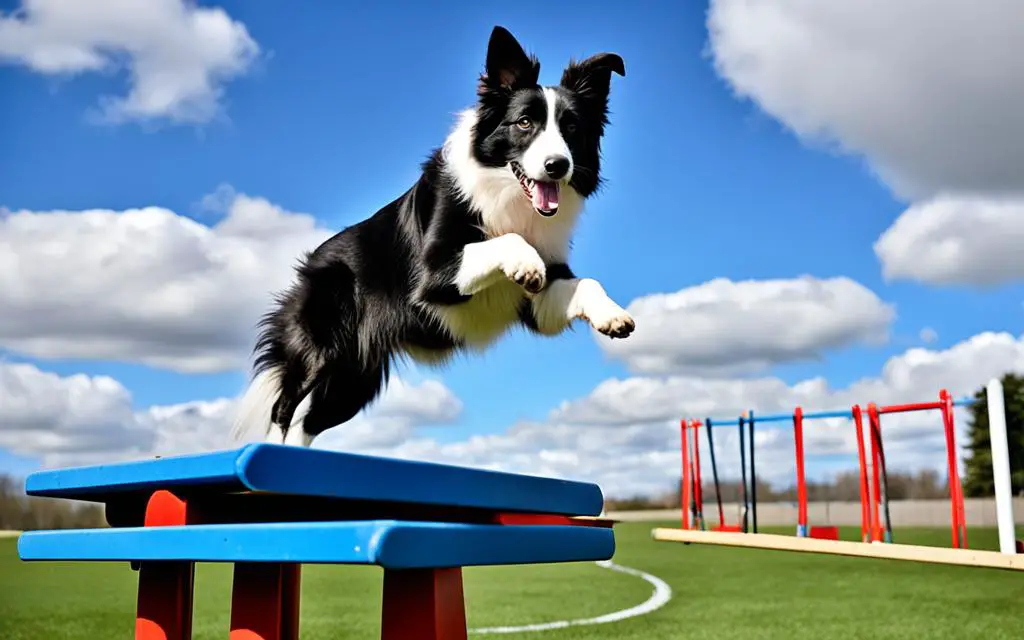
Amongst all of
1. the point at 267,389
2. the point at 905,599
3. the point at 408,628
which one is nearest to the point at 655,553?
the point at 905,599

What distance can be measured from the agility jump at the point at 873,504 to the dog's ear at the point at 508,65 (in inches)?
115

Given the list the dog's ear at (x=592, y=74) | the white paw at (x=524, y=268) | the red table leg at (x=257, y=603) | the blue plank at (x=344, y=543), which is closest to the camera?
the blue plank at (x=344, y=543)

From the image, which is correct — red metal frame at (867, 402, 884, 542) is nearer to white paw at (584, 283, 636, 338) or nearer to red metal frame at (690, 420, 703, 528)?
red metal frame at (690, 420, 703, 528)

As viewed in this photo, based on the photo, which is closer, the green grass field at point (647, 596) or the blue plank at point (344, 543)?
the blue plank at point (344, 543)

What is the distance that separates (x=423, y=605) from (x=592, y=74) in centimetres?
174

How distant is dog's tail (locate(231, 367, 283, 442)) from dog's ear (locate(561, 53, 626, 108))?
1.57 metres

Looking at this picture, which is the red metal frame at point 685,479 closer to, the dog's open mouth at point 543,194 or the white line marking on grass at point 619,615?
the white line marking on grass at point 619,615

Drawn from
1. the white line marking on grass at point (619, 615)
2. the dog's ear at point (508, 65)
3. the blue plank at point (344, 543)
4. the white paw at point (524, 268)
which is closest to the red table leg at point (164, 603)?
the blue plank at point (344, 543)

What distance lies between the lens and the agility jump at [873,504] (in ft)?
15.5

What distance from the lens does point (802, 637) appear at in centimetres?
650

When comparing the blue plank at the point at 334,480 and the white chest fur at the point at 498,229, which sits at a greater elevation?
the white chest fur at the point at 498,229

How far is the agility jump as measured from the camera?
15.5 ft

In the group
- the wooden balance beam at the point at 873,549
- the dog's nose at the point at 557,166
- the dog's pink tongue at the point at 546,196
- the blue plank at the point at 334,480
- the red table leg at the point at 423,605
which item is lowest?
the wooden balance beam at the point at 873,549

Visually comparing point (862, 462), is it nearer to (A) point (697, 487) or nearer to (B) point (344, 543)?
(A) point (697, 487)
